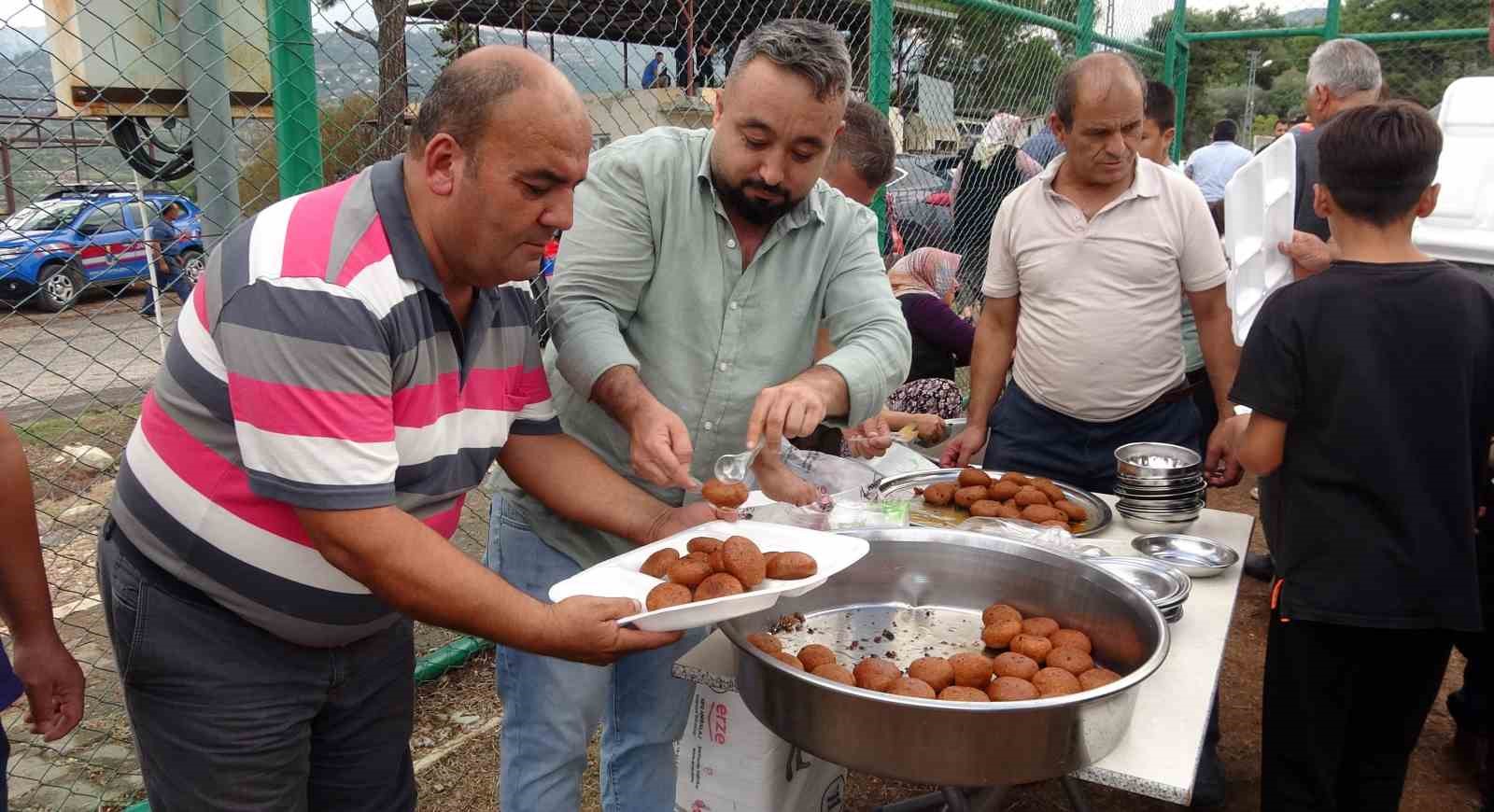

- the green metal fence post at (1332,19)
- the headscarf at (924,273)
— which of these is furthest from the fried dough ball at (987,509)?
the green metal fence post at (1332,19)

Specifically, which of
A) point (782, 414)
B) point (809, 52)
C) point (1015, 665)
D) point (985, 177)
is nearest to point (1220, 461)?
point (1015, 665)

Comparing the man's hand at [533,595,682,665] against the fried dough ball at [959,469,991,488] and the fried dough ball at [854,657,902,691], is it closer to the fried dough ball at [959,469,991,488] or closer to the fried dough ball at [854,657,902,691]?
the fried dough ball at [854,657,902,691]

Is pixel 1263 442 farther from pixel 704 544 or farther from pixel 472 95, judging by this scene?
pixel 472 95

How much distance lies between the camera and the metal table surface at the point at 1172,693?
1.51 meters

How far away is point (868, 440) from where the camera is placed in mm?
3037

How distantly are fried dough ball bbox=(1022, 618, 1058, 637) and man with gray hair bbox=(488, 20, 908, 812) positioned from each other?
1.73 ft

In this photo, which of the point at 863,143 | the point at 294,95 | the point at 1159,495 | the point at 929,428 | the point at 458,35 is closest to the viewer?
the point at 294,95

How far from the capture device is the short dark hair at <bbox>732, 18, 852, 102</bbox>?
6.35 feet

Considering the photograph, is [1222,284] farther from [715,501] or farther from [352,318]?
[352,318]

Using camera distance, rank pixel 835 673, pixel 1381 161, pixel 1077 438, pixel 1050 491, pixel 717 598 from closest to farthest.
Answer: pixel 717 598 → pixel 835 673 → pixel 1381 161 → pixel 1050 491 → pixel 1077 438

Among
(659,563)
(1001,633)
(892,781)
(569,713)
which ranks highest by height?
(659,563)

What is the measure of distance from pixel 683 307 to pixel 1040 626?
0.94m

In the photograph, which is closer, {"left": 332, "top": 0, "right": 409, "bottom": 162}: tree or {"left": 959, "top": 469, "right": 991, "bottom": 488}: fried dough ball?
{"left": 959, "top": 469, "right": 991, "bottom": 488}: fried dough ball

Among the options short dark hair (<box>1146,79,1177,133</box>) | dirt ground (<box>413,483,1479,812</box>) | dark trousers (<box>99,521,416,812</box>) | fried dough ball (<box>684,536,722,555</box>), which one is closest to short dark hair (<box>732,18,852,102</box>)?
fried dough ball (<box>684,536,722,555</box>)
